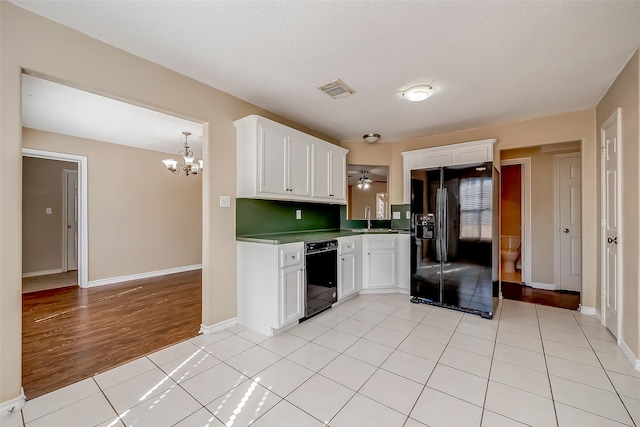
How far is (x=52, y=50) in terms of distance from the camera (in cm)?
176

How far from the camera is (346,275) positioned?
11.5ft

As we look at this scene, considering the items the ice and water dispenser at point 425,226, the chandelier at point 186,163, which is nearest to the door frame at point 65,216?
the chandelier at point 186,163

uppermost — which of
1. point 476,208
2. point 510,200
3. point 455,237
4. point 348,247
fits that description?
point 510,200

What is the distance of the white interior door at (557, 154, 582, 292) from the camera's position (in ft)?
13.3

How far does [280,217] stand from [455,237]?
85.3 inches

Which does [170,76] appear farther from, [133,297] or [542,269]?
[542,269]

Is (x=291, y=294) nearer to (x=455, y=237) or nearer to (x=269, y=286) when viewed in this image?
(x=269, y=286)

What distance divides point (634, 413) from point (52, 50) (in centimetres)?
424

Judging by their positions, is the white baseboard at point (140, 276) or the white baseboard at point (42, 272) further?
the white baseboard at point (42, 272)

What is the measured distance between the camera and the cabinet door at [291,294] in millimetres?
2586

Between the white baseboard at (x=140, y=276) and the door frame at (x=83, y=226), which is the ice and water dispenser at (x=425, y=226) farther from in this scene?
the door frame at (x=83, y=226)

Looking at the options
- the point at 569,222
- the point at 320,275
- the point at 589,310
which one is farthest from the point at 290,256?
the point at 569,222

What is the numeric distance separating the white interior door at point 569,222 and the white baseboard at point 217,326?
15.9 ft

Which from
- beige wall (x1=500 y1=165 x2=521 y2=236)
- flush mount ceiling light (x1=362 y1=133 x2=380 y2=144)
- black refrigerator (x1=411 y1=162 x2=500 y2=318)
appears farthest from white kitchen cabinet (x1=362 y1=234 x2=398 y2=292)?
beige wall (x1=500 y1=165 x2=521 y2=236)
